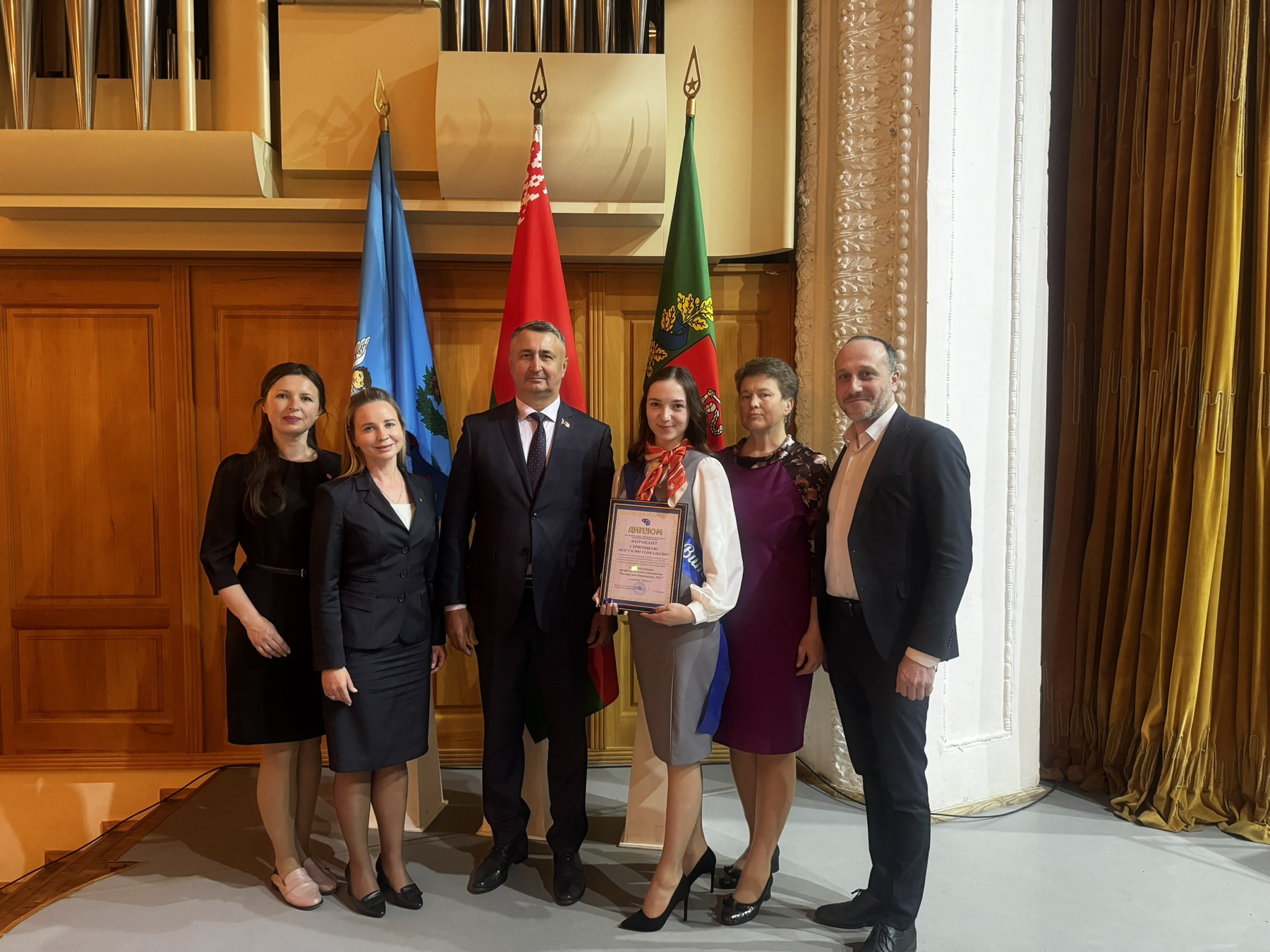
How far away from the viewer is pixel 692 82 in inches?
125

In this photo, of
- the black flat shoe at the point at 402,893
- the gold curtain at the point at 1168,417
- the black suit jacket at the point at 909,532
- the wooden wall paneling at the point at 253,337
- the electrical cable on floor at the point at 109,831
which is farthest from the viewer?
the wooden wall paneling at the point at 253,337

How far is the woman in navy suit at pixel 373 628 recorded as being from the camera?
2.27 metres

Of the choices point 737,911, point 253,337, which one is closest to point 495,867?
point 737,911

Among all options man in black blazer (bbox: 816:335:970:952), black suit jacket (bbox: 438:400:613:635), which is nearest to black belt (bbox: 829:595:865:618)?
man in black blazer (bbox: 816:335:970:952)

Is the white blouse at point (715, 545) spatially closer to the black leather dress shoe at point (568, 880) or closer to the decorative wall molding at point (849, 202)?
the black leather dress shoe at point (568, 880)

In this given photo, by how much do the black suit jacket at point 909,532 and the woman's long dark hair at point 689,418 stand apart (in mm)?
491

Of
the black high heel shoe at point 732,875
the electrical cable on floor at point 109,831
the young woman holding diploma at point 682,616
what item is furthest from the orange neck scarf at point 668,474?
the electrical cable on floor at point 109,831

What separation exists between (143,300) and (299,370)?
170 centimetres

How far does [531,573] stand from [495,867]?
38.9 inches

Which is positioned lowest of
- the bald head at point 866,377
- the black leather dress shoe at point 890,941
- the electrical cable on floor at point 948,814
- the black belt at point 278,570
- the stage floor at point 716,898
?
the electrical cable on floor at point 948,814

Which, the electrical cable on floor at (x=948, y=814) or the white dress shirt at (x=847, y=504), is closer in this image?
the white dress shirt at (x=847, y=504)

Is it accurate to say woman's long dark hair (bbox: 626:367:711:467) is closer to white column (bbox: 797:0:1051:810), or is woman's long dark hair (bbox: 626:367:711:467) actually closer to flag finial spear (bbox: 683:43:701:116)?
white column (bbox: 797:0:1051:810)

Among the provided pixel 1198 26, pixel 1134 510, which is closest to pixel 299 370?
pixel 1134 510

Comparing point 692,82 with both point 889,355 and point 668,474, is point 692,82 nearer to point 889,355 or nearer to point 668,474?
point 889,355
